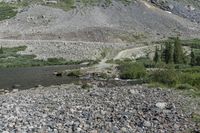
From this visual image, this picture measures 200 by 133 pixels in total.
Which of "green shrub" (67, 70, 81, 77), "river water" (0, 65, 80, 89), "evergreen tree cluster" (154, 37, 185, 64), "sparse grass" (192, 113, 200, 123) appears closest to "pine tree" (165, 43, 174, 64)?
"evergreen tree cluster" (154, 37, 185, 64)

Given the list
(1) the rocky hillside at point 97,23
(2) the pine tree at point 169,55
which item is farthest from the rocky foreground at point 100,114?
(1) the rocky hillside at point 97,23

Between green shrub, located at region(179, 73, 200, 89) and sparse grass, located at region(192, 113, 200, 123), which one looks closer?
sparse grass, located at region(192, 113, 200, 123)

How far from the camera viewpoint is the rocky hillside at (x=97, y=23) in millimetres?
163500

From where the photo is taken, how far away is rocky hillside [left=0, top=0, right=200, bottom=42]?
164 meters

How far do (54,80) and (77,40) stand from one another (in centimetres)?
7464

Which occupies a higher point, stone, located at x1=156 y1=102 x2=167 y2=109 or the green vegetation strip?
stone, located at x1=156 y1=102 x2=167 y2=109

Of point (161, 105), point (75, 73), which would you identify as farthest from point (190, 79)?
point (75, 73)

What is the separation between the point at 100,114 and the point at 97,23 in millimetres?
143662

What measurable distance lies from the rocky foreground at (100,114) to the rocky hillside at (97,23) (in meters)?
118

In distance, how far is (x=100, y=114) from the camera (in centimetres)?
3481

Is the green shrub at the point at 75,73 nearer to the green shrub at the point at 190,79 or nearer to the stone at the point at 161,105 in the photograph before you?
the green shrub at the point at 190,79

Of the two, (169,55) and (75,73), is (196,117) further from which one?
(169,55)

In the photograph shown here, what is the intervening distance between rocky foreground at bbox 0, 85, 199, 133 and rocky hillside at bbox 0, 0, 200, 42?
11786 cm

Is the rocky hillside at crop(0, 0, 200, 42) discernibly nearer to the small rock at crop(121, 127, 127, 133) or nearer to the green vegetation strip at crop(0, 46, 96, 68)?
the green vegetation strip at crop(0, 46, 96, 68)
